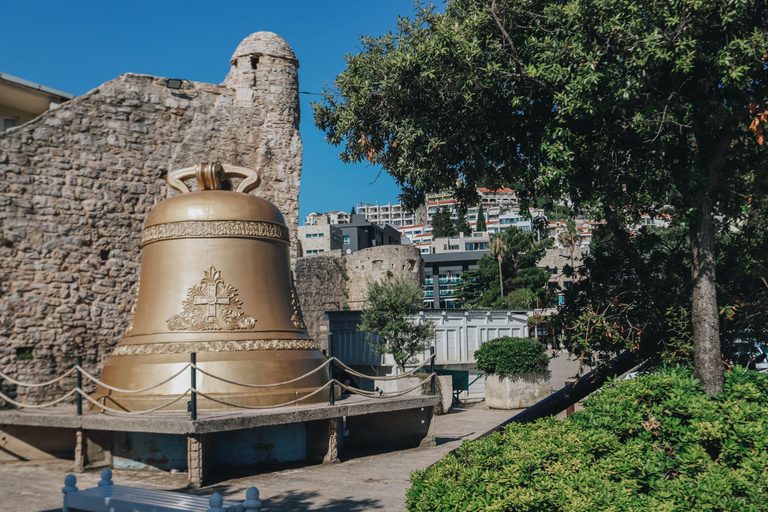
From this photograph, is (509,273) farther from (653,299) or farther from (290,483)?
(290,483)

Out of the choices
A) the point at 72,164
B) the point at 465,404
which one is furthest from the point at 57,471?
the point at 465,404

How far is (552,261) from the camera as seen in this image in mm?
61531

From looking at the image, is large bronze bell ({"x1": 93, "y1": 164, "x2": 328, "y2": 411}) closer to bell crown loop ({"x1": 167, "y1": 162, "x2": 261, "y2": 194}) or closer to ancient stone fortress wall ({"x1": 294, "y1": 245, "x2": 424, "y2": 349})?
bell crown loop ({"x1": 167, "y1": 162, "x2": 261, "y2": 194})

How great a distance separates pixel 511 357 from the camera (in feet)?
53.8

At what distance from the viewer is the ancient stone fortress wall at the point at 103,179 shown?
34.7 feet

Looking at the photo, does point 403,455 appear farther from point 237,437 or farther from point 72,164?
point 72,164

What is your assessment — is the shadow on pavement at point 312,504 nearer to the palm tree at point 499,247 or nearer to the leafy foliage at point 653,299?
the leafy foliage at point 653,299

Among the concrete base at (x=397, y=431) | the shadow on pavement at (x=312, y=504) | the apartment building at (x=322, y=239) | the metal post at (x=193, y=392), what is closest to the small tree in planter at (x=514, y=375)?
the concrete base at (x=397, y=431)

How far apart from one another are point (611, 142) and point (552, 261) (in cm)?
5604

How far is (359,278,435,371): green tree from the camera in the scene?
20000 mm

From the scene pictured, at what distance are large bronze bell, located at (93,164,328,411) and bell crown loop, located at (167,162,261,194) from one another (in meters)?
0.02

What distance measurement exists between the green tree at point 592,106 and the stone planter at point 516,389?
364 inches

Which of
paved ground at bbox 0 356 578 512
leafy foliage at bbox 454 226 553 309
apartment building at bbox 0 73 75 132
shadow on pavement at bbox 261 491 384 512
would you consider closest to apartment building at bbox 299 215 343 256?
leafy foliage at bbox 454 226 553 309

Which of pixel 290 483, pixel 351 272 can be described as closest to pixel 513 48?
pixel 290 483
